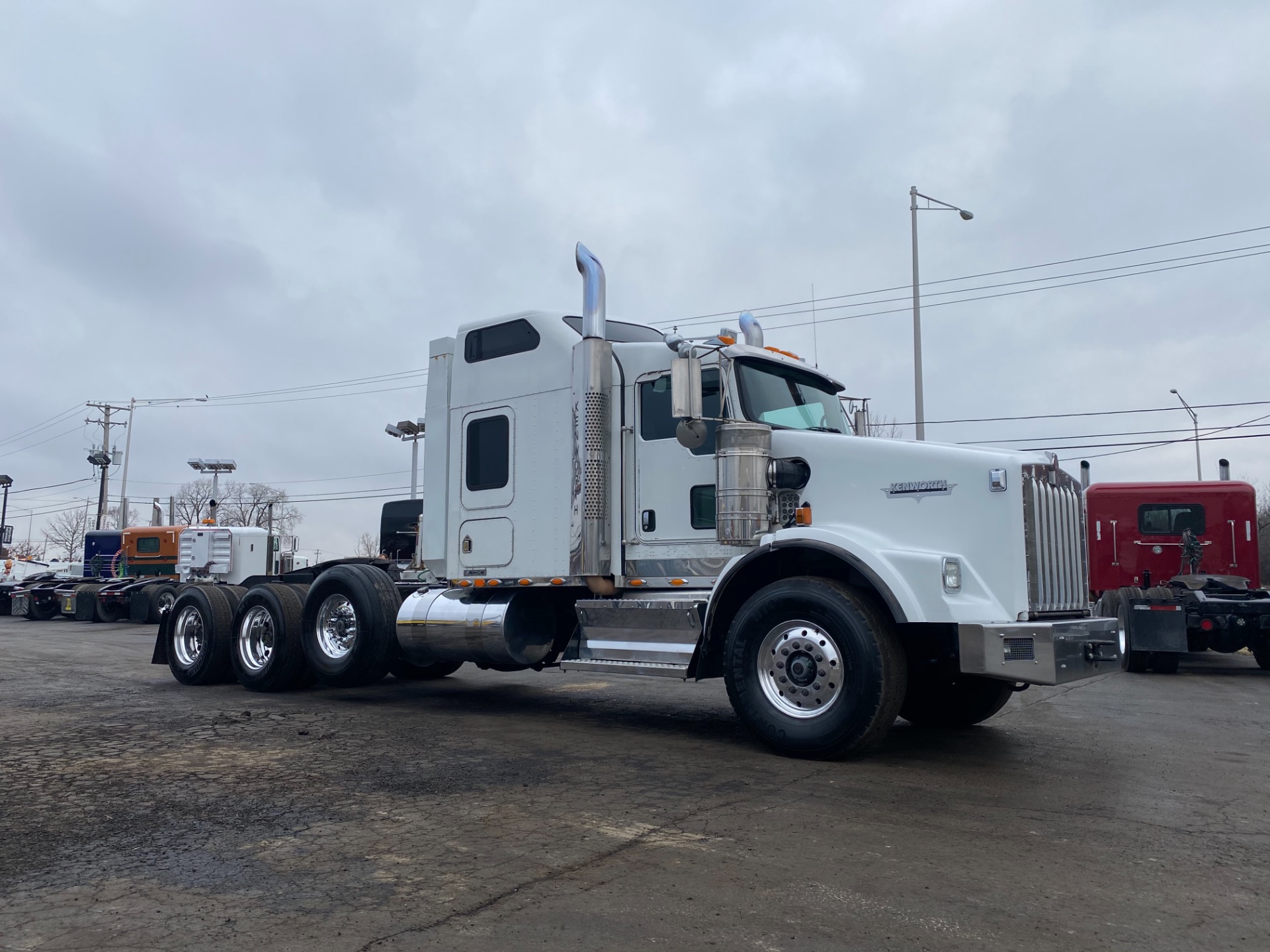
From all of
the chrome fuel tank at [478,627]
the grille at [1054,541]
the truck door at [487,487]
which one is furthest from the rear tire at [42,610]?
the grille at [1054,541]

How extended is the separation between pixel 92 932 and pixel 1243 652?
68.5 feet

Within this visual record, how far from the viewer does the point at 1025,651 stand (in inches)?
246

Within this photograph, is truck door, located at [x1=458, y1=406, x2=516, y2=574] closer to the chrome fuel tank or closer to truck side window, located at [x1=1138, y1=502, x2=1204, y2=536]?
the chrome fuel tank

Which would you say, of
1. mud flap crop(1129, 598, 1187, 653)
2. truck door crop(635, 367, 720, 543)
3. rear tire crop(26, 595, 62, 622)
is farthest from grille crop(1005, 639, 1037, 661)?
rear tire crop(26, 595, 62, 622)

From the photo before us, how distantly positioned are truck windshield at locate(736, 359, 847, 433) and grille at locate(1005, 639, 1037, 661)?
2.46 metres

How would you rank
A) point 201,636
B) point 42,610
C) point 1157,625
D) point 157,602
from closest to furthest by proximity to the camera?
point 201,636
point 1157,625
point 157,602
point 42,610

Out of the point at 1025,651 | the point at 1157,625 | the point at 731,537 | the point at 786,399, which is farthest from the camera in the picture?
the point at 1157,625

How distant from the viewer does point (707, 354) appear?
7.90 metres

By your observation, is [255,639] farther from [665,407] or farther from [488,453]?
[665,407]

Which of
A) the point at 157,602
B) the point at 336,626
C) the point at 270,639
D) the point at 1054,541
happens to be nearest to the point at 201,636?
the point at 270,639

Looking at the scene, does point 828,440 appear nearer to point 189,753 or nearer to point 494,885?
point 494,885

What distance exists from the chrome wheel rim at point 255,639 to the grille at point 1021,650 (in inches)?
302

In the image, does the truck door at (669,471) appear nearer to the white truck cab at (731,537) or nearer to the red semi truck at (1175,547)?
the white truck cab at (731,537)

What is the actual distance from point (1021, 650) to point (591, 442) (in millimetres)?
3806
